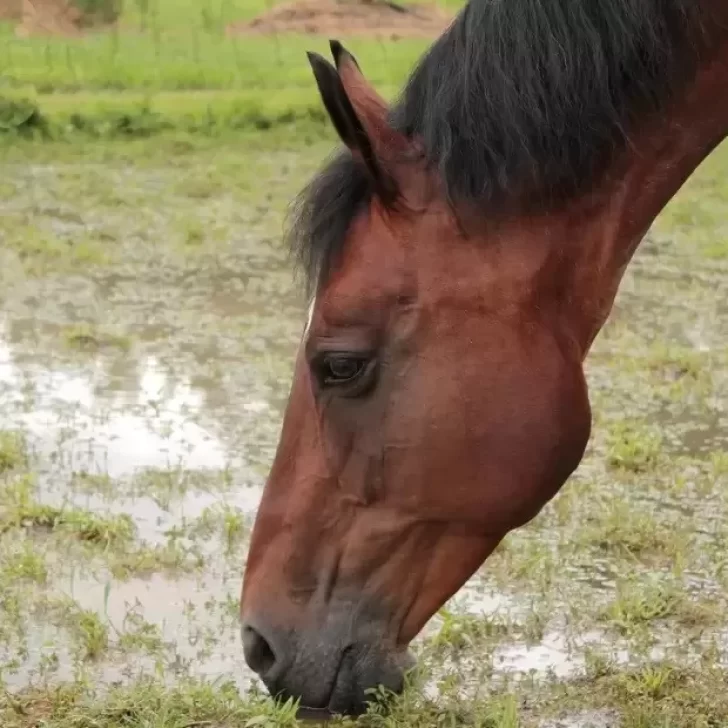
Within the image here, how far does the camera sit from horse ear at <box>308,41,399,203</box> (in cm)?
189

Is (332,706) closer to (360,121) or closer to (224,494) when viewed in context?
(360,121)

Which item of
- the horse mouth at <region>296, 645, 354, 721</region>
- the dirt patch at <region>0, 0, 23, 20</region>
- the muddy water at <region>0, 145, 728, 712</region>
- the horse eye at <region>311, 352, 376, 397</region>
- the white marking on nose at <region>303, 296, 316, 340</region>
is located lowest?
the muddy water at <region>0, 145, 728, 712</region>

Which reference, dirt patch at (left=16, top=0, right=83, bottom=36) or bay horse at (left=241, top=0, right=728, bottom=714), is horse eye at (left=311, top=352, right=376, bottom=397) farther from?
dirt patch at (left=16, top=0, right=83, bottom=36)

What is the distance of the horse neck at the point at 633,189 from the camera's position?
6.70 ft

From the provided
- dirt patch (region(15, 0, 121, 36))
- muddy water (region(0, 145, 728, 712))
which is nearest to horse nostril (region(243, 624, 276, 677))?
muddy water (region(0, 145, 728, 712))

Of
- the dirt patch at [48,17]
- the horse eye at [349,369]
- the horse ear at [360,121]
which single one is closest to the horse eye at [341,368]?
the horse eye at [349,369]

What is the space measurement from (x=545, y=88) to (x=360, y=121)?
1.07ft

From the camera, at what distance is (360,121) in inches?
77.2

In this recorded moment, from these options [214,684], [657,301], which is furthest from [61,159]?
[214,684]

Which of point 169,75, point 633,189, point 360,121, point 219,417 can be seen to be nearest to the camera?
point 360,121

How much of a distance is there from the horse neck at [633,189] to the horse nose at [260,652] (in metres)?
0.80

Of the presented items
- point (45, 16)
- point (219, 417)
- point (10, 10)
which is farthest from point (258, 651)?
point (10, 10)

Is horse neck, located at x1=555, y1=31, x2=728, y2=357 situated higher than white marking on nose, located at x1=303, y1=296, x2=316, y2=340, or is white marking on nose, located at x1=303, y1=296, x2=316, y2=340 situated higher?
horse neck, located at x1=555, y1=31, x2=728, y2=357

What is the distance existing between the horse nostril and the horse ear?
0.84m
